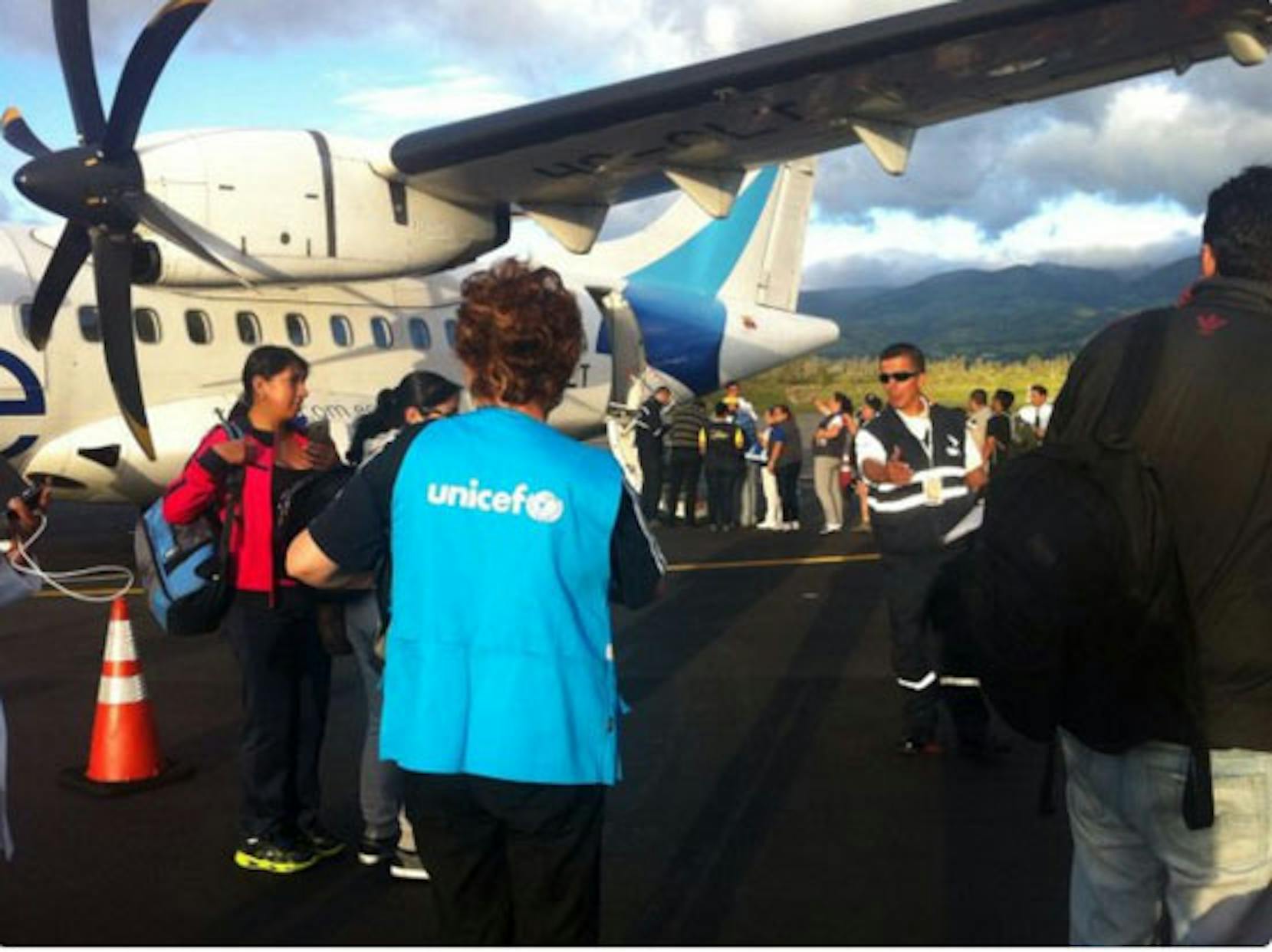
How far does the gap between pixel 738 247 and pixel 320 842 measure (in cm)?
1429

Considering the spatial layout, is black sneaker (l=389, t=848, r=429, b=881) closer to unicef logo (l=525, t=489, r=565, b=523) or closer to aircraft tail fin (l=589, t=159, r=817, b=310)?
unicef logo (l=525, t=489, r=565, b=523)

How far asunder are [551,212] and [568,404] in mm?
3289

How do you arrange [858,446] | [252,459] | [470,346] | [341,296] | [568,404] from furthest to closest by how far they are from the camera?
[568,404]
[341,296]
[858,446]
[252,459]
[470,346]

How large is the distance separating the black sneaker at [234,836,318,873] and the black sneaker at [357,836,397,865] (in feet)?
0.64

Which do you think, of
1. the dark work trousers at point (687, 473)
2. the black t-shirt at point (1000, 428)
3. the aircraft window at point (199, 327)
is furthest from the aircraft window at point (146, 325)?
the black t-shirt at point (1000, 428)

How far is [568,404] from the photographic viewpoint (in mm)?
14703

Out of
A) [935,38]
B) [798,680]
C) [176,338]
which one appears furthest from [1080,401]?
[176,338]

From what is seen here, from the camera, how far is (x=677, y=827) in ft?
15.3

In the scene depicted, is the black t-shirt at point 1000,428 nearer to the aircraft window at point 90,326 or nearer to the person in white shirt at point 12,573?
A: the aircraft window at point 90,326

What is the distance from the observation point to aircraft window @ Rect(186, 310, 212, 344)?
39.3 feet

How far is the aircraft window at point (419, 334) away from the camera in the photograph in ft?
44.9

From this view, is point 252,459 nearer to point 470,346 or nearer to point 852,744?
point 470,346

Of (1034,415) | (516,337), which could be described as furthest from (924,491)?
(1034,415)

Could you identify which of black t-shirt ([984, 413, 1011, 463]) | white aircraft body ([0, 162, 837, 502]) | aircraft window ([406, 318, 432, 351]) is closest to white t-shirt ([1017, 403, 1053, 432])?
black t-shirt ([984, 413, 1011, 463])
